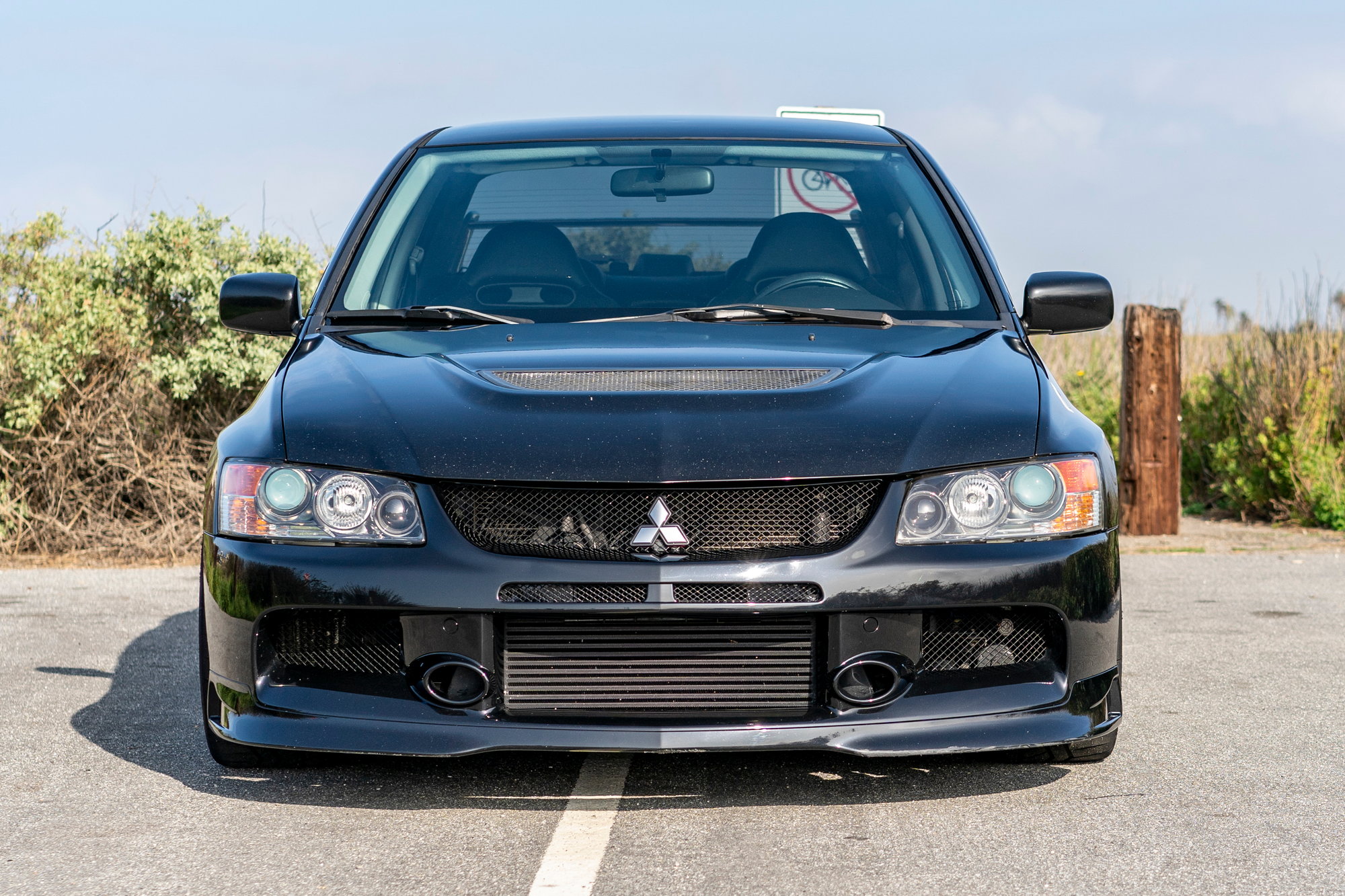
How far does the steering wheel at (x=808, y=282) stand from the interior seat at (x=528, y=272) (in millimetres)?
456

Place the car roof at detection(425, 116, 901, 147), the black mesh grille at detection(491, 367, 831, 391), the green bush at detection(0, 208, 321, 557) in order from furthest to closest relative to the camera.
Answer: the green bush at detection(0, 208, 321, 557)
the car roof at detection(425, 116, 901, 147)
the black mesh grille at detection(491, 367, 831, 391)

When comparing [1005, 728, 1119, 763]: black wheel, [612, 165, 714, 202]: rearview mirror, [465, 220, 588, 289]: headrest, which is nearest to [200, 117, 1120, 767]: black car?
[1005, 728, 1119, 763]: black wheel

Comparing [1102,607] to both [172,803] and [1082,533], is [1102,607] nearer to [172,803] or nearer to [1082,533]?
[1082,533]

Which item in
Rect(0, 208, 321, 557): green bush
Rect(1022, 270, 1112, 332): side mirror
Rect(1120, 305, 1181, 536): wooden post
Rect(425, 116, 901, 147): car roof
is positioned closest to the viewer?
Rect(1022, 270, 1112, 332): side mirror

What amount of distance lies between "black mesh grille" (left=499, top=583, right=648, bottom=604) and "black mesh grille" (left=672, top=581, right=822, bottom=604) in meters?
0.10

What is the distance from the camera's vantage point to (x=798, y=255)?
4426mm

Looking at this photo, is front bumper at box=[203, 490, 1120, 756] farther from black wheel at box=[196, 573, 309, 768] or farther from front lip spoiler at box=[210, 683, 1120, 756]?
black wheel at box=[196, 573, 309, 768]

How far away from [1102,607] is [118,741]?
2.71 metres

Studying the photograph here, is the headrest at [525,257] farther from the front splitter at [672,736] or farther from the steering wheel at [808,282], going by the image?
the front splitter at [672,736]

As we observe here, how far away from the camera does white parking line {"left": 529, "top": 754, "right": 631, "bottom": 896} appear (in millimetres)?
2953

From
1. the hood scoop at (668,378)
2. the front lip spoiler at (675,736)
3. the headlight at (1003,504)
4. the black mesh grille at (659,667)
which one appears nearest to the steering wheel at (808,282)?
the hood scoop at (668,378)

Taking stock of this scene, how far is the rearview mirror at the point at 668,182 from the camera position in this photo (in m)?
4.72

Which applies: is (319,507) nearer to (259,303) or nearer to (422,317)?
(422,317)

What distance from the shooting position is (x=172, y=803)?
3590mm
